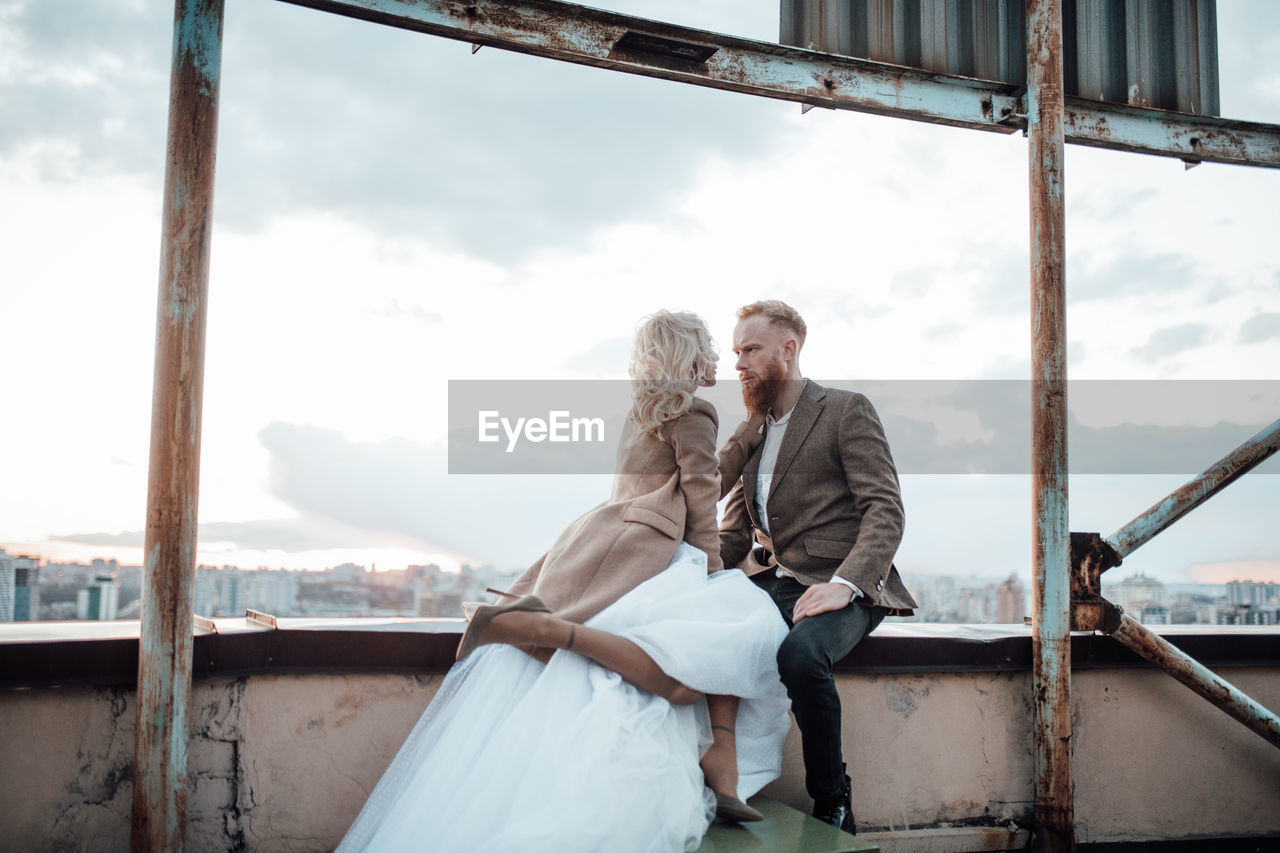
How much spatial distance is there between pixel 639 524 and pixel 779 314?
1118 millimetres

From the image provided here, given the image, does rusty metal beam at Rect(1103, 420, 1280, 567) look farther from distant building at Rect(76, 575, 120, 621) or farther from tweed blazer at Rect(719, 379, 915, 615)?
distant building at Rect(76, 575, 120, 621)

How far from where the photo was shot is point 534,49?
10.3ft

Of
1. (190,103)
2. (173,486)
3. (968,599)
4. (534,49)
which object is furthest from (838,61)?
(968,599)

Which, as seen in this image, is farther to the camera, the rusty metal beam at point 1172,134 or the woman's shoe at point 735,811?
the rusty metal beam at point 1172,134

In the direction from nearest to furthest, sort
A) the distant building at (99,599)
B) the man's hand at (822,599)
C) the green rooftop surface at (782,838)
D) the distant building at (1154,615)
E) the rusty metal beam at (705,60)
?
the green rooftop surface at (782,838), the man's hand at (822,599), the rusty metal beam at (705,60), the distant building at (99,599), the distant building at (1154,615)

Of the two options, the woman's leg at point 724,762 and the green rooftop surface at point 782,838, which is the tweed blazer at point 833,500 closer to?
the woman's leg at point 724,762

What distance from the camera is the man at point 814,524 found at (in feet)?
9.25

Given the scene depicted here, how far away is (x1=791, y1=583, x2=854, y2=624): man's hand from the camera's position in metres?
2.92

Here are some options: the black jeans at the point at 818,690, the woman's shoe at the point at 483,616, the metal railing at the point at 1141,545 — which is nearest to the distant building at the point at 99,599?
the woman's shoe at the point at 483,616

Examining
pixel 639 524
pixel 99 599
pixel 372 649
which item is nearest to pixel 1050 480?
pixel 639 524

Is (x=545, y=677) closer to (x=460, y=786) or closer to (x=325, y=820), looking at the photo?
(x=460, y=786)

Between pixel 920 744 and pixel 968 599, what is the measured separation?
284cm

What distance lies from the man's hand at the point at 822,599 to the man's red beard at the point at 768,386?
0.85 meters

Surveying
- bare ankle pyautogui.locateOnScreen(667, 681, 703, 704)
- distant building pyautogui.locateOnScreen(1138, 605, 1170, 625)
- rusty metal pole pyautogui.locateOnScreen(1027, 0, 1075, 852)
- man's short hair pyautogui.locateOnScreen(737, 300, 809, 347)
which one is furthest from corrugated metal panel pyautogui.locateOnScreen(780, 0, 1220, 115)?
bare ankle pyautogui.locateOnScreen(667, 681, 703, 704)
